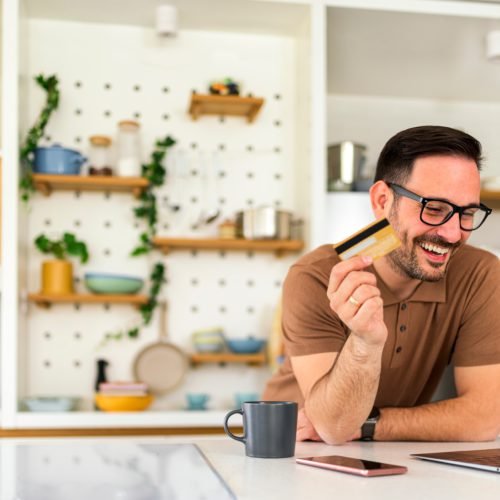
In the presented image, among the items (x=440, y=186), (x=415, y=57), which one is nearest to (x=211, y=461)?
(x=440, y=186)

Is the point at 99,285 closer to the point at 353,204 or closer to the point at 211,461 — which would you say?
the point at 353,204

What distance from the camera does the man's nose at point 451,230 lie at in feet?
5.24

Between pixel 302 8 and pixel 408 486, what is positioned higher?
pixel 302 8

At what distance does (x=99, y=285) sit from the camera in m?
3.24

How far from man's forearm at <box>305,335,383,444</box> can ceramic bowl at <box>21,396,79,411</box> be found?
5.93 ft

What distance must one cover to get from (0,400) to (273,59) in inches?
70.7

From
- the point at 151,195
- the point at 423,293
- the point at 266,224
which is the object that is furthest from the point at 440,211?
the point at 151,195

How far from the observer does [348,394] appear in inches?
58.1

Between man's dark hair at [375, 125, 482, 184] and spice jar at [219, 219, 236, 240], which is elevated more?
man's dark hair at [375, 125, 482, 184]

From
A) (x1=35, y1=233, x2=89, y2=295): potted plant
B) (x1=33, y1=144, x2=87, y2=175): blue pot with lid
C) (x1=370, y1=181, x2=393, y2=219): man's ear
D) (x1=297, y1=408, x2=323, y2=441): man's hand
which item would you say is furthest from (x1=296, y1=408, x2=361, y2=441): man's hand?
(x1=33, y1=144, x2=87, y2=175): blue pot with lid

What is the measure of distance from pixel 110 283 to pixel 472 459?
2.25 meters

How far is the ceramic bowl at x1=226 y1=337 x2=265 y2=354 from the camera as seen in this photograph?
3336 millimetres

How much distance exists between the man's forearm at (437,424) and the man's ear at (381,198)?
42cm

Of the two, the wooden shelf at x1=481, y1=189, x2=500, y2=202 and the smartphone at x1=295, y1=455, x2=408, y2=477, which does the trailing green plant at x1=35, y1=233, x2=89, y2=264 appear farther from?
the smartphone at x1=295, y1=455, x2=408, y2=477
